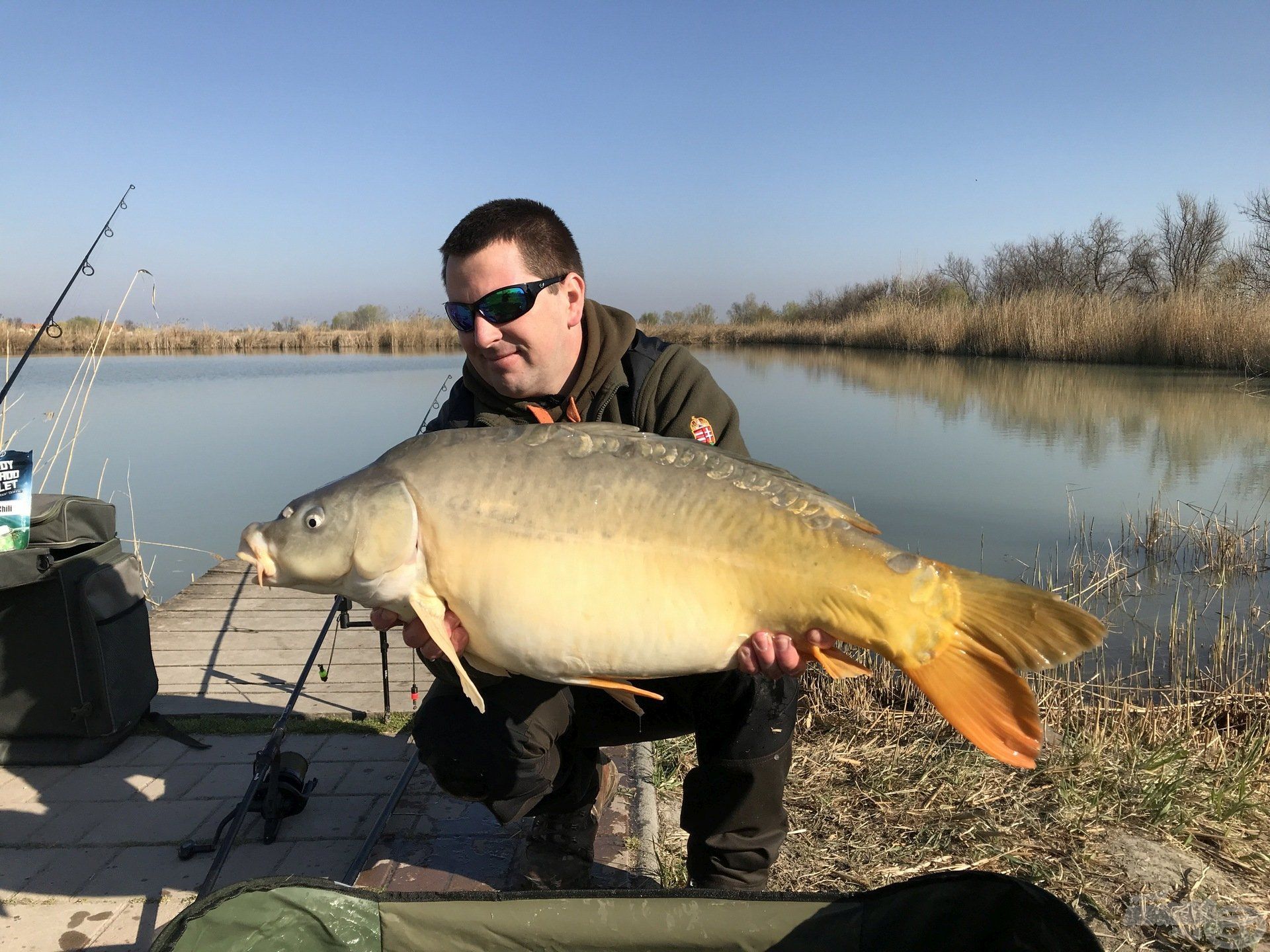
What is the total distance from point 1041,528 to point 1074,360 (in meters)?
8.94

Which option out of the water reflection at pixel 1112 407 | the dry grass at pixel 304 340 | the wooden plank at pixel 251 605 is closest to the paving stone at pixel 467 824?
the wooden plank at pixel 251 605

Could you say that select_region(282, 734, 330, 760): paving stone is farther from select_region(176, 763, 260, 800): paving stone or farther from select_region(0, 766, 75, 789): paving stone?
select_region(0, 766, 75, 789): paving stone

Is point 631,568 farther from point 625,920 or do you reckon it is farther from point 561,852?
point 561,852

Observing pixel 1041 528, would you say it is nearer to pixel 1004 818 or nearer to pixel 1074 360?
pixel 1004 818

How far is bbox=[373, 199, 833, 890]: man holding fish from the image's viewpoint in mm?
1635

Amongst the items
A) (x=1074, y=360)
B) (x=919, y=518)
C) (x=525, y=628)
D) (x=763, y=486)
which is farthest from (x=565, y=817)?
(x=1074, y=360)

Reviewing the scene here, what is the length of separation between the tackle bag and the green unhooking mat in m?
1.30

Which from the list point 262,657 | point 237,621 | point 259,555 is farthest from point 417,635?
point 237,621

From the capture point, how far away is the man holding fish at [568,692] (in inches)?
64.4

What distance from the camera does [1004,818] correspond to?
1.99 metres

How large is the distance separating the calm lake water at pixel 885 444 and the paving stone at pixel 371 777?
2330mm

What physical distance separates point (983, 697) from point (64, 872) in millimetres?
1814

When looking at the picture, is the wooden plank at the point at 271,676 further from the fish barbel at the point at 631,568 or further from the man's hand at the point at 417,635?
the fish barbel at the point at 631,568

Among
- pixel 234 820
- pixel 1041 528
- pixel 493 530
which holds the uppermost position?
pixel 493 530
